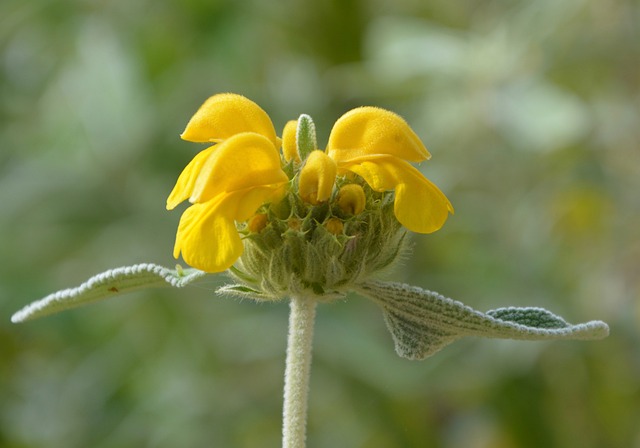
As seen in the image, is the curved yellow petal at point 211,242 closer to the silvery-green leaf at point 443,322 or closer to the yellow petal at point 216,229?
the yellow petal at point 216,229

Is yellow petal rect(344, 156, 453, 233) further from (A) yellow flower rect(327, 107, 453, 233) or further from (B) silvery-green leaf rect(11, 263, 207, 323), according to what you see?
(B) silvery-green leaf rect(11, 263, 207, 323)

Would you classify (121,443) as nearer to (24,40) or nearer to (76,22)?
(76,22)

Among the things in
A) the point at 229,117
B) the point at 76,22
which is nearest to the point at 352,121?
the point at 229,117

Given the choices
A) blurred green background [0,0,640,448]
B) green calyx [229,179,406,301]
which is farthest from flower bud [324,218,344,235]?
blurred green background [0,0,640,448]

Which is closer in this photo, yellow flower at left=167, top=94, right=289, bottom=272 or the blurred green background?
yellow flower at left=167, top=94, right=289, bottom=272

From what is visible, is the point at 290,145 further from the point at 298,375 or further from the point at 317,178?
the point at 298,375

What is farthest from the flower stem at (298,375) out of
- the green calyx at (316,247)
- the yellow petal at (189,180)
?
the yellow petal at (189,180)
